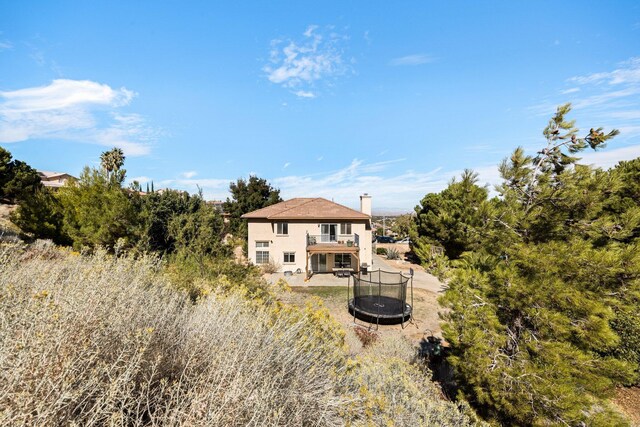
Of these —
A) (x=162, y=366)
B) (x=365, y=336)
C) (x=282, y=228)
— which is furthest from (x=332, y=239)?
(x=162, y=366)

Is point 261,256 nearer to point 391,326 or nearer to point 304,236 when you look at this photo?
point 304,236

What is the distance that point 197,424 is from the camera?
2234 mm

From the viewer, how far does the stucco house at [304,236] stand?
81.0ft

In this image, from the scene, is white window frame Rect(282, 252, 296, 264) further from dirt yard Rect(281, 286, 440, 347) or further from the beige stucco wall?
dirt yard Rect(281, 286, 440, 347)

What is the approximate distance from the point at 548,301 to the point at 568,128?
365 centimetres

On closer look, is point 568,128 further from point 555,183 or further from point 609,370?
point 609,370

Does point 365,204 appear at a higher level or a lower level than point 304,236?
higher

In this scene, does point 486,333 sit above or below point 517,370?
above

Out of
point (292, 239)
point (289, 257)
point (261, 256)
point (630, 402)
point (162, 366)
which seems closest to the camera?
point (162, 366)

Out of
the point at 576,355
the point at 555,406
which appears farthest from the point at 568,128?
the point at 555,406

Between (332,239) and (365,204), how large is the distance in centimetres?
494

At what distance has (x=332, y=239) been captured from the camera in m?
25.0

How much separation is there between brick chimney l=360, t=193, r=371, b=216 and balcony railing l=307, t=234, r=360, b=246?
3.27 meters

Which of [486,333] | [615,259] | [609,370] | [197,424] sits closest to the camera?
[197,424]
